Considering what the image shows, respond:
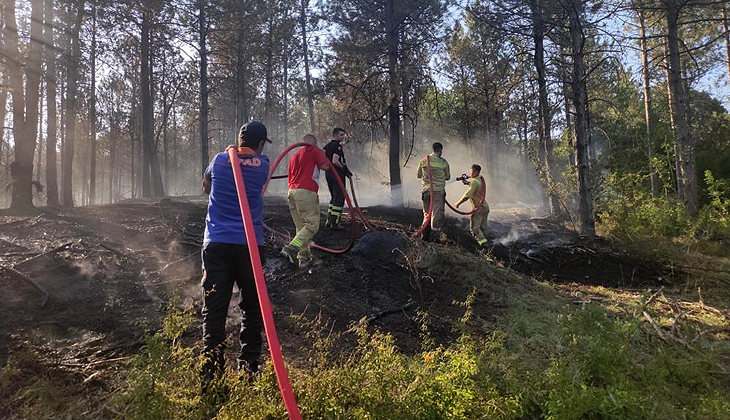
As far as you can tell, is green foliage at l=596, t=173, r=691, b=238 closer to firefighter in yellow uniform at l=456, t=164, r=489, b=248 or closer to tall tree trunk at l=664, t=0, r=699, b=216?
tall tree trunk at l=664, t=0, r=699, b=216

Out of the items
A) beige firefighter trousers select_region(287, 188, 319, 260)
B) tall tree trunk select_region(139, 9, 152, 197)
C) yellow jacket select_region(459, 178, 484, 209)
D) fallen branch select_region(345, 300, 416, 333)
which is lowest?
fallen branch select_region(345, 300, 416, 333)

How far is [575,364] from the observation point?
2887 millimetres

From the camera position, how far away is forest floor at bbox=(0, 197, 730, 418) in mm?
3043

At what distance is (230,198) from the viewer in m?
2.96

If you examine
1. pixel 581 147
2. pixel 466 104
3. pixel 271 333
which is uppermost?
pixel 466 104

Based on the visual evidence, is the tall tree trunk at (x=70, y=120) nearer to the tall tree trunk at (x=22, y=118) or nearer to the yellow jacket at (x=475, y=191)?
the tall tree trunk at (x=22, y=118)

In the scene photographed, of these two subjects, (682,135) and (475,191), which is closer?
(475,191)

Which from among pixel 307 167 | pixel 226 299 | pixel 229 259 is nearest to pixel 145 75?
pixel 307 167

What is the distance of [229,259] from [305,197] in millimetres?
2495

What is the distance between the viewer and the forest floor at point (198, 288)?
3043 millimetres

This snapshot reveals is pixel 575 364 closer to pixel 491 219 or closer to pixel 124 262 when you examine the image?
pixel 124 262

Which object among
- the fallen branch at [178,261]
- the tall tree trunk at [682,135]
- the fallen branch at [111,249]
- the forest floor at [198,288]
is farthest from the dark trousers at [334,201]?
the tall tree trunk at [682,135]

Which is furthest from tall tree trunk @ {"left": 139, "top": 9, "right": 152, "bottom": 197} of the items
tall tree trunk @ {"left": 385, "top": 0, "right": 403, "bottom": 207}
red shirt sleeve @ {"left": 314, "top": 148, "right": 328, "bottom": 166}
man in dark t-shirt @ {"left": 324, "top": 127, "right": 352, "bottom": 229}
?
red shirt sleeve @ {"left": 314, "top": 148, "right": 328, "bottom": 166}

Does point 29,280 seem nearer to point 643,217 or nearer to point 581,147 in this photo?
point 581,147
